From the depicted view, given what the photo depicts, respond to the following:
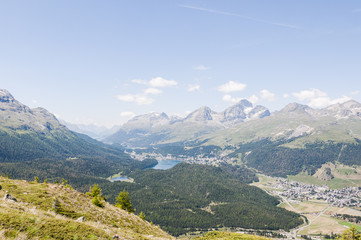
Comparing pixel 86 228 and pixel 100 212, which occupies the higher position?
pixel 86 228

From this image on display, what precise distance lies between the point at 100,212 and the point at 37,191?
1469cm

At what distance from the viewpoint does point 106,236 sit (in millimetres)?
25203

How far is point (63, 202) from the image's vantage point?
4575 cm

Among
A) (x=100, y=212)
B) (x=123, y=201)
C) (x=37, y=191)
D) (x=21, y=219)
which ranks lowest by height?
(x=123, y=201)

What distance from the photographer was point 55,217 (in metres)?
31.9

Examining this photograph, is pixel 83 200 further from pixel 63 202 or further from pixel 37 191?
pixel 37 191

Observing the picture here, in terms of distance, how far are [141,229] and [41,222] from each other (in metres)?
36.2

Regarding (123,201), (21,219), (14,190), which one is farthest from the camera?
(123,201)

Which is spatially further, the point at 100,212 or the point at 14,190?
the point at 100,212

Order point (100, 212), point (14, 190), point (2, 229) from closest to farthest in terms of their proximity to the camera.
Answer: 1. point (2, 229)
2. point (14, 190)
3. point (100, 212)

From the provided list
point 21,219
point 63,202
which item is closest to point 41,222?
point 21,219

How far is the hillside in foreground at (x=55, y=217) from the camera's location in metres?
20.7

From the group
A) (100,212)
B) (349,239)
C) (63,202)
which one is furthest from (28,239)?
(349,239)

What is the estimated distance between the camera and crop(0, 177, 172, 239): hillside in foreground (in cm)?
2070
